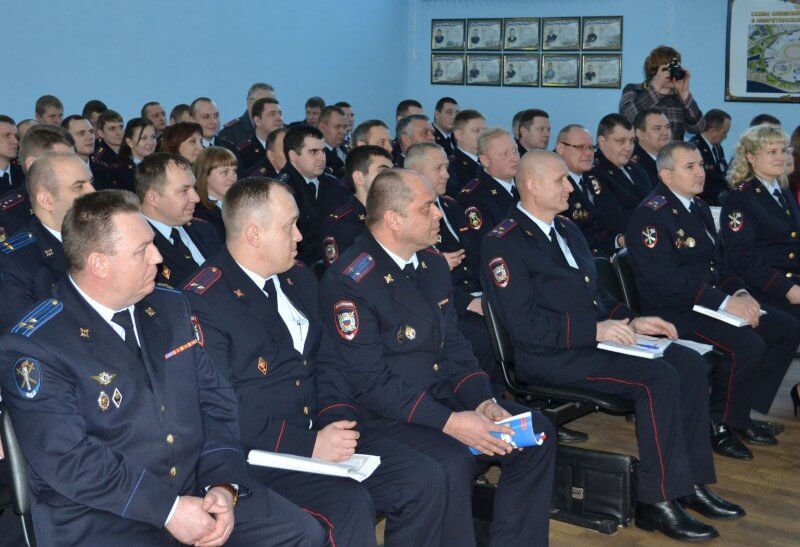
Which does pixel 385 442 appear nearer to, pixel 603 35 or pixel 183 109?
pixel 183 109

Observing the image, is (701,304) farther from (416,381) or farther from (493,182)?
(416,381)

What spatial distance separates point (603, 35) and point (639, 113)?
440 centimetres

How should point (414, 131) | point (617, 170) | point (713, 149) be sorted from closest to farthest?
1. point (617, 170)
2. point (414, 131)
3. point (713, 149)

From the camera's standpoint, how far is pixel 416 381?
9.89ft

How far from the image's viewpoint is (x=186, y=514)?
84.0 inches

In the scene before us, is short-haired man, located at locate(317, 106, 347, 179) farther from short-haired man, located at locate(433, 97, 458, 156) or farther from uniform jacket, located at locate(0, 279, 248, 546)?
uniform jacket, located at locate(0, 279, 248, 546)

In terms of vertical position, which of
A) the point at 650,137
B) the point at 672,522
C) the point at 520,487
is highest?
the point at 650,137

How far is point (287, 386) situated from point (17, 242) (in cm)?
127

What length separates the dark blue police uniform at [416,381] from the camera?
2848 mm

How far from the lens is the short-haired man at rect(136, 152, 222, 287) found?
3797 millimetres

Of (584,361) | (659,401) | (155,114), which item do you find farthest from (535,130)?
(659,401)

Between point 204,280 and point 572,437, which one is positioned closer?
point 204,280

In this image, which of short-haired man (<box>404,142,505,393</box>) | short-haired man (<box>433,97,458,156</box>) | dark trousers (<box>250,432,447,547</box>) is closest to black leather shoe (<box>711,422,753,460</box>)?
short-haired man (<box>404,142,505,393</box>)

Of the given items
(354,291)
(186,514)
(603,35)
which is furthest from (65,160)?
(603,35)
